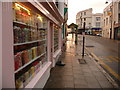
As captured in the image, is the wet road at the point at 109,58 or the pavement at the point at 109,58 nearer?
the pavement at the point at 109,58

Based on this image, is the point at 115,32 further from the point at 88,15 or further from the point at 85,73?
the point at 88,15

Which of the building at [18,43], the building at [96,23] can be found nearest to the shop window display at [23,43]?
the building at [18,43]

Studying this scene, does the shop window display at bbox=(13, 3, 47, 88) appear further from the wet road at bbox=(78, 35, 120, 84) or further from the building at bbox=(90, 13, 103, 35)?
the building at bbox=(90, 13, 103, 35)

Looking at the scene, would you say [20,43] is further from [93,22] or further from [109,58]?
[93,22]

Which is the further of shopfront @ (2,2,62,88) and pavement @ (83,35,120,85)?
pavement @ (83,35,120,85)

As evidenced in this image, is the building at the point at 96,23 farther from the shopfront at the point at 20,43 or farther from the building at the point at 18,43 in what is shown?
the building at the point at 18,43

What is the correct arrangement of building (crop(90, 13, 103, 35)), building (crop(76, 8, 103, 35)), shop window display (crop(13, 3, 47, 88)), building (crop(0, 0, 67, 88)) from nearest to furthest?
1. building (crop(0, 0, 67, 88))
2. shop window display (crop(13, 3, 47, 88))
3. building (crop(76, 8, 103, 35))
4. building (crop(90, 13, 103, 35))

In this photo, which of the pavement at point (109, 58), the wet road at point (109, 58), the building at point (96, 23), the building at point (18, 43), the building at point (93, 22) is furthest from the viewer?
the building at point (96, 23)

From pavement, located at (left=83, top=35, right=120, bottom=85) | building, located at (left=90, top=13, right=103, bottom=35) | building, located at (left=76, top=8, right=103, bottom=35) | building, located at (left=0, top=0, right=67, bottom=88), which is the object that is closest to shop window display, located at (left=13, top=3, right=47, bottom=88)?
building, located at (left=0, top=0, right=67, bottom=88)

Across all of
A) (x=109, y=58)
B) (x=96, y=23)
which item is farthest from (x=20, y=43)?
(x=96, y=23)

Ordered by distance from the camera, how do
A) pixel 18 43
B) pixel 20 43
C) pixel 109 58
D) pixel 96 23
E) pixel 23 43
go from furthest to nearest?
pixel 96 23 < pixel 109 58 < pixel 23 43 < pixel 20 43 < pixel 18 43

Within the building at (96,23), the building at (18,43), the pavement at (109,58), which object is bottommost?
the pavement at (109,58)

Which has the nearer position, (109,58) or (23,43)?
(23,43)

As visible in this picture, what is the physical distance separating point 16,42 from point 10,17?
585 millimetres
